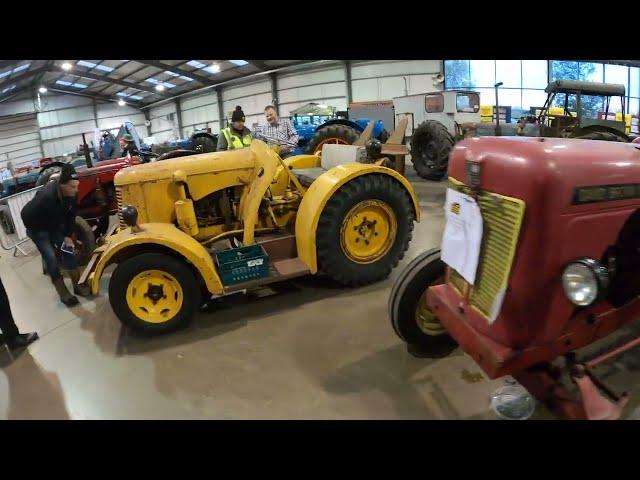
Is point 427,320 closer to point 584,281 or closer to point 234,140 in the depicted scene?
point 584,281

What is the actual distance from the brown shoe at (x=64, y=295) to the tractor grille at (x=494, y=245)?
3.74 meters

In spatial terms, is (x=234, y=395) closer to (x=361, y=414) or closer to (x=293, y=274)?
(x=361, y=414)

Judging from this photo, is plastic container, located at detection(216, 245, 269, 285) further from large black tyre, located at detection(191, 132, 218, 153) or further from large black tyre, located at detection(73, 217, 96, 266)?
large black tyre, located at detection(191, 132, 218, 153)

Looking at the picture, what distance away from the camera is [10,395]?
250 centimetres

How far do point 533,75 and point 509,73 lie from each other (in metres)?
1.25

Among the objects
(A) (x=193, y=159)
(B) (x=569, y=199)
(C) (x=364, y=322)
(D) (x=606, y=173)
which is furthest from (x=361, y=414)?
(A) (x=193, y=159)

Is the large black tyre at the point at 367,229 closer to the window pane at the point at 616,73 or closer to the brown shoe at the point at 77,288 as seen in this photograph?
the brown shoe at the point at 77,288

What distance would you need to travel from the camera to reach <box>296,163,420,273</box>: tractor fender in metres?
3.31

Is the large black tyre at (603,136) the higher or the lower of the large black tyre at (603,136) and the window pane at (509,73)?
the lower

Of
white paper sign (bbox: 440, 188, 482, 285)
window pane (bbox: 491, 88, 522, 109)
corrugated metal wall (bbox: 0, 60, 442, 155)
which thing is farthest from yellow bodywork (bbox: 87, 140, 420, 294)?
window pane (bbox: 491, 88, 522, 109)

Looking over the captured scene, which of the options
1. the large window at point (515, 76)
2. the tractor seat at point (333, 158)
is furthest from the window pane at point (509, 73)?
the tractor seat at point (333, 158)

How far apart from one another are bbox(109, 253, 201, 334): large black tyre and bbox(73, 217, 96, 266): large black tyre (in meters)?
2.40

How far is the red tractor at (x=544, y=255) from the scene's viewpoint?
1.54m

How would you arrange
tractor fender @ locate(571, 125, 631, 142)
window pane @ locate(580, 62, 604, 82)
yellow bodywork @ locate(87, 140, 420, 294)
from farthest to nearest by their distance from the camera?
window pane @ locate(580, 62, 604, 82) < tractor fender @ locate(571, 125, 631, 142) < yellow bodywork @ locate(87, 140, 420, 294)
